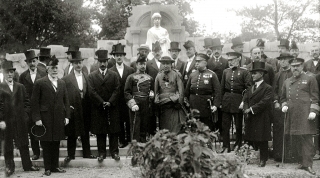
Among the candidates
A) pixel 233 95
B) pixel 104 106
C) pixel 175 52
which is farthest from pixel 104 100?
pixel 233 95

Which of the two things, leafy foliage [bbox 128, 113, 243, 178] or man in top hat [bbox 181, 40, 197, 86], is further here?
man in top hat [bbox 181, 40, 197, 86]

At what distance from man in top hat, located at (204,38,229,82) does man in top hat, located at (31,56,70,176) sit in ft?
11.2

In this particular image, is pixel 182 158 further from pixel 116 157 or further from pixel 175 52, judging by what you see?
pixel 175 52

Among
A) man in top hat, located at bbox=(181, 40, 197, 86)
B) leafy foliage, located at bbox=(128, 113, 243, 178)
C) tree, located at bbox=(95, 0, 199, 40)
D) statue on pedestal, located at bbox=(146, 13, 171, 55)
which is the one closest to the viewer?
leafy foliage, located at bbox=(128, 113, 243, 178)

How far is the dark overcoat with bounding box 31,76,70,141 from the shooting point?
299 inches

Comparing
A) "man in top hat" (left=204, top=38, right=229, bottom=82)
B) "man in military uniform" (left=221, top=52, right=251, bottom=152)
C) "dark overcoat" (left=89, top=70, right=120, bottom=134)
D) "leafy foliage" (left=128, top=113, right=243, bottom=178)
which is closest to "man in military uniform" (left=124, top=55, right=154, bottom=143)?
"dark overcoat" (left=89, top=70, right=120, bottom=134)

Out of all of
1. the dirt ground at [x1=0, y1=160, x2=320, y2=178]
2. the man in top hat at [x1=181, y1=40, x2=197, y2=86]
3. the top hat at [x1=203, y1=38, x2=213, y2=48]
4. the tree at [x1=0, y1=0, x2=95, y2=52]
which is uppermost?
the tree at [x1=0, y1=0, x2=95, y2=52]

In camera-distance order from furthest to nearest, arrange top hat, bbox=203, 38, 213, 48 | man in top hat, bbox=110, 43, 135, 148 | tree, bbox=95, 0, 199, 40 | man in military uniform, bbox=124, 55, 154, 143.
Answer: tree, bbox=95, 0, 199, 40 → top hat, bbox=203, 38, 213, 48 → man in top hat, bbox=110, 43, 135, 148 → man in military uniform, bbox=124, 55, 154, 143

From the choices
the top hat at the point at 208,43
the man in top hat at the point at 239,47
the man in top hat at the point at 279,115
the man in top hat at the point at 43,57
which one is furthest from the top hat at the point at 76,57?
the man in top hat at the point at 279,115

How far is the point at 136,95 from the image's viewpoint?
8625mm

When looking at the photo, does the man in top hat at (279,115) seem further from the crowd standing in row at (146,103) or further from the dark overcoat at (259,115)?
the dark overcoat at (259,115)

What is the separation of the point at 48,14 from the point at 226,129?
1767 cm

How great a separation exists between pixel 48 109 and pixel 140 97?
1826 mm

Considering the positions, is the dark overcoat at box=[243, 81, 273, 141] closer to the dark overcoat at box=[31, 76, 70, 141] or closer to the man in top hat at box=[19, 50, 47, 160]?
the dark overcoat at box=[31, 76, 70, 141]
